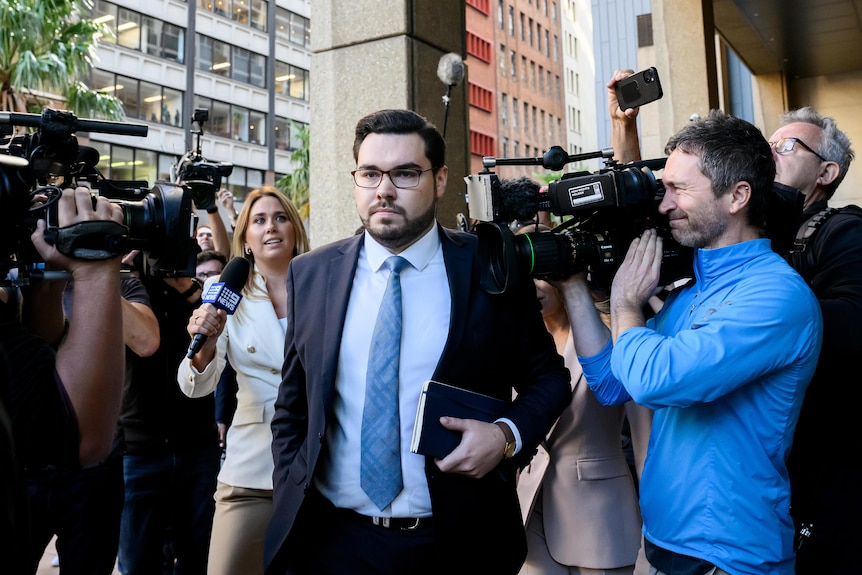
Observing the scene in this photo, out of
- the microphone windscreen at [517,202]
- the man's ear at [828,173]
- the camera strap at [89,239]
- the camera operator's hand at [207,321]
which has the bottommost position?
the camera operator's hand at [207,321]

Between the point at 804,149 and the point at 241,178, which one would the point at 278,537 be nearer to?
the point at 804,149

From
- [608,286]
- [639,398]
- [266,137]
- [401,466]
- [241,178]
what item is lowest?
[401,466]

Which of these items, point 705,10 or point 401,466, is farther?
point 705,10

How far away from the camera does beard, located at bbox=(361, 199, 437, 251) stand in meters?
2.56

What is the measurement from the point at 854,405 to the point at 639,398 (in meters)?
0.89

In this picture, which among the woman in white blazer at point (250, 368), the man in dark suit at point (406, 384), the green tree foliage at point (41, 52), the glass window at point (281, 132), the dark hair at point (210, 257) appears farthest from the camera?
the glass window at point (281, 132)

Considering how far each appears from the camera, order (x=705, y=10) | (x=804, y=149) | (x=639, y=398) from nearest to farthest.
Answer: (x=639, y=398), (x=804, y=149), (x=705, y=10)

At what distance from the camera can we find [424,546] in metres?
2.34

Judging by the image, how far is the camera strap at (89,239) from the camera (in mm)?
1778

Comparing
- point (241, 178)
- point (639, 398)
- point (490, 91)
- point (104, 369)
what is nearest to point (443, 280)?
point (639, 398)

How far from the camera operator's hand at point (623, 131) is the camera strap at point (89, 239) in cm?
213

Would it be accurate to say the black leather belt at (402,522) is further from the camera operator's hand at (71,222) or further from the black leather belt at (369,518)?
the camera operator's hand at (71,222)

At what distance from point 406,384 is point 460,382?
167 mm

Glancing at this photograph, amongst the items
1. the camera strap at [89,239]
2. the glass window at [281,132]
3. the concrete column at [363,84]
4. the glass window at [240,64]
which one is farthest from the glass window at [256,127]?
the camera strap at [89,239]
